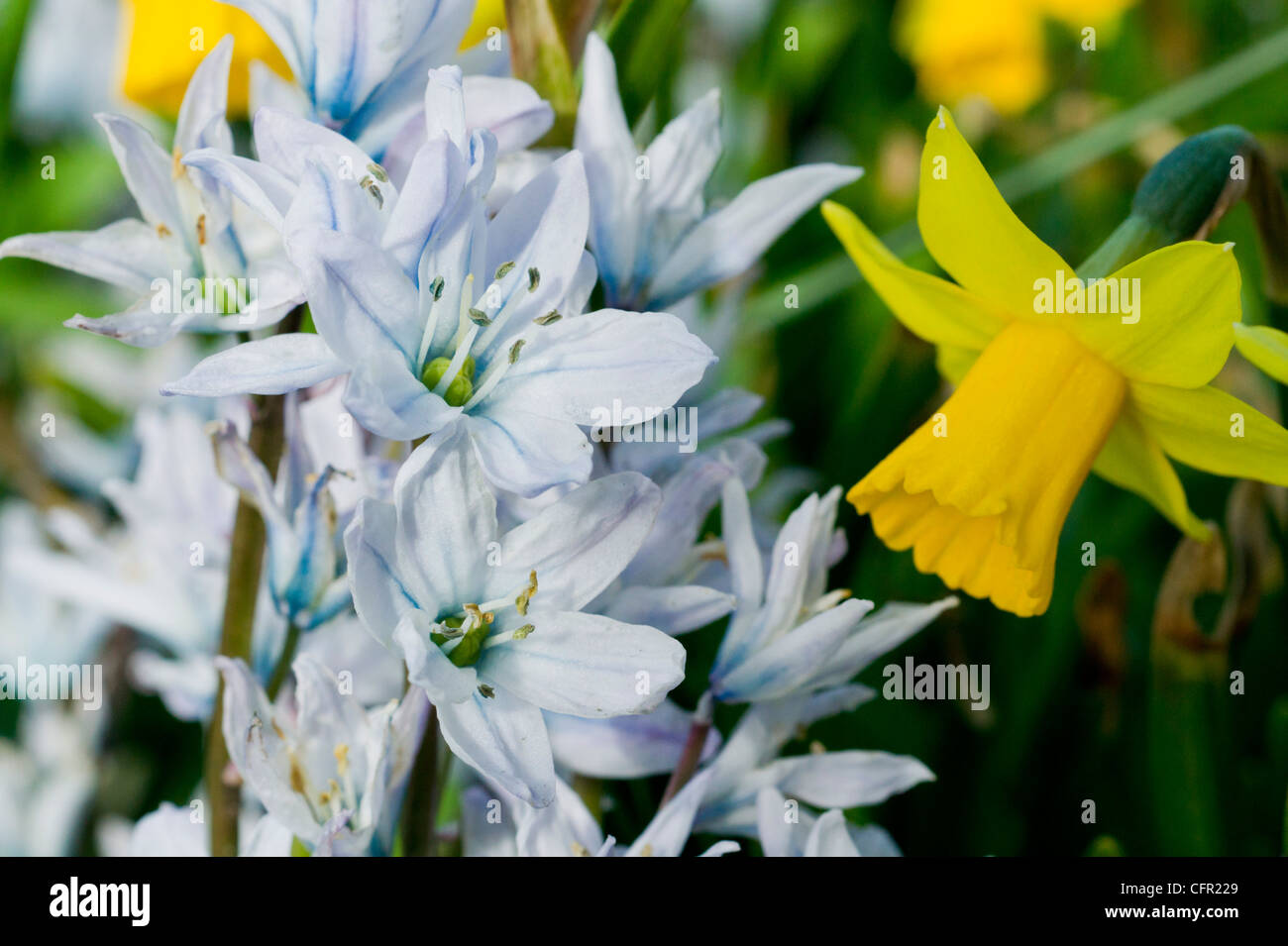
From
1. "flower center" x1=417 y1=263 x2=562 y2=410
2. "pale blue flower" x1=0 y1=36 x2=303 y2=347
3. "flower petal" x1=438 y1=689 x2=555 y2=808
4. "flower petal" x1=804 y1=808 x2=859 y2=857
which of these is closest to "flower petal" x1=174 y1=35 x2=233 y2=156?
"pale blue flower" x1=0 y1=36 x2=303 y2=347

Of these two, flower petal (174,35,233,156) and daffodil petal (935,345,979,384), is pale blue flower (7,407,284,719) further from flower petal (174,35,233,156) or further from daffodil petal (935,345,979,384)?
daffodil petal (935,345,979,384)

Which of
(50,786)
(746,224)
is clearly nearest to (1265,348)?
(746,224)

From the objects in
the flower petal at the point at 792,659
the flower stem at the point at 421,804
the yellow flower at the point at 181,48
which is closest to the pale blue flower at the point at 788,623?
the flower petal at the point at 792,659

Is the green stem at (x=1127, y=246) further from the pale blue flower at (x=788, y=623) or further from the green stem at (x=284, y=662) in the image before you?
the green stem at (x=284, y=662)

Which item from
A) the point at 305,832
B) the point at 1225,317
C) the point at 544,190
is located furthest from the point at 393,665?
the point at 1225,317

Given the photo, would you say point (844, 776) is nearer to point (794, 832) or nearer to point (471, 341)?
point (794, 832)

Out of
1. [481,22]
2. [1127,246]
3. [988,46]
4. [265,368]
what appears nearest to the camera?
[265,368]

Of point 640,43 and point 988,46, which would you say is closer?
point 640,43
